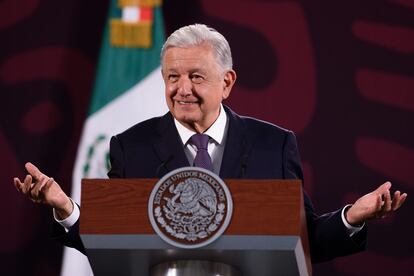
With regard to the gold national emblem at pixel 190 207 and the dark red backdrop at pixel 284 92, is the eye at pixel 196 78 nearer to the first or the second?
the gold national emblem at pixel 190 207

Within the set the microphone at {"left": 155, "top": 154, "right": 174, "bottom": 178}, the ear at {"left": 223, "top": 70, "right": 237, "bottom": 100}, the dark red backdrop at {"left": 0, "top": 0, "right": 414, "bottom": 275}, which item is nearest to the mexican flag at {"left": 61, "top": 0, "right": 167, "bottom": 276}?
the dark red backdrop at {"left": 0, "top": 0, "right": 414, "bottom": 275}

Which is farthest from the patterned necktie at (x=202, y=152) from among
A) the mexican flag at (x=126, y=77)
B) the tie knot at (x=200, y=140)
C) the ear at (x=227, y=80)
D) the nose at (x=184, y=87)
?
the mexican flag at (x=126, y=77)

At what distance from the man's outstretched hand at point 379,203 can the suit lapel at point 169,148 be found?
1.75ft

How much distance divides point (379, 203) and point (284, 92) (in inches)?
77.4

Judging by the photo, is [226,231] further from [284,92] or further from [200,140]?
[284,92]

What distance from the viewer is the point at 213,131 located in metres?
3.28

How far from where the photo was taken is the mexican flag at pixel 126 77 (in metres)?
4.66

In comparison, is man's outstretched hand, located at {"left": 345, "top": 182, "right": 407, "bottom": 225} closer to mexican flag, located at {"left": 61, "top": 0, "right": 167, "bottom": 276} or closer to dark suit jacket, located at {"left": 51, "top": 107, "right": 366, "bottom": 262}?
dark suit jacket, located at {"left": 51, "top": 107, "right": 366, "bottom": 262}

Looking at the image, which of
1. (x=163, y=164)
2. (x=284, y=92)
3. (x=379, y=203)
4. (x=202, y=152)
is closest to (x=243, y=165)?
(x=202, y=152)

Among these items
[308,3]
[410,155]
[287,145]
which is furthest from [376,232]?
[287,145]

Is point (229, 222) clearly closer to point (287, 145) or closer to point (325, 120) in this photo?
point (287, 145)

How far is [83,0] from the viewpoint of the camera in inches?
192

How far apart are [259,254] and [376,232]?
199cm

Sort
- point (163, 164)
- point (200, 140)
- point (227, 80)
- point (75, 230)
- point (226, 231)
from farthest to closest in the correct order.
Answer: point (227, 80) → point (200, 140) → point (163, 164) → point (75, 230) → point (226, 231)
